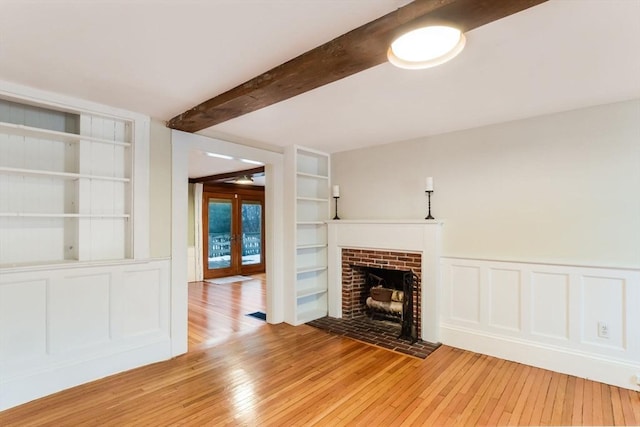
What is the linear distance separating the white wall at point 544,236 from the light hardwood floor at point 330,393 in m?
0.29

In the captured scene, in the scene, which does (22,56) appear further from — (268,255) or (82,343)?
(268,255)

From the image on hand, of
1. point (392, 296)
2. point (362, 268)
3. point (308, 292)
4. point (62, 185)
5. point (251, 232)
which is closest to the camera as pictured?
point (62, 185)

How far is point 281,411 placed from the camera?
7.64 ft

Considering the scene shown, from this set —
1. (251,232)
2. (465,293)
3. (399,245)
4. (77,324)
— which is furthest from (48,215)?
(251,232)

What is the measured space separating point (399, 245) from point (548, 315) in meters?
1.54

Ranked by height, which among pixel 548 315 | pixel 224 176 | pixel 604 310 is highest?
pixel 224 176

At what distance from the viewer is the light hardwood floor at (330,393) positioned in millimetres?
2240

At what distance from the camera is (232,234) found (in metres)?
8.09

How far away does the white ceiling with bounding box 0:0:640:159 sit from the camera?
1.57 m

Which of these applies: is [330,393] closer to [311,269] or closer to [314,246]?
[311,269]

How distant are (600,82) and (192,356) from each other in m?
4.14

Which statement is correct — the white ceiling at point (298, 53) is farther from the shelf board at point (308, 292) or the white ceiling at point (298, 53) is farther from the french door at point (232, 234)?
the french door at point (232, 234)

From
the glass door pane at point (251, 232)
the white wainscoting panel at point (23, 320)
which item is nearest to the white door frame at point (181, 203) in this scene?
the white wainscoting panel at point (23, 320)

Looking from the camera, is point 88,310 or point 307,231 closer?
point 88,310
